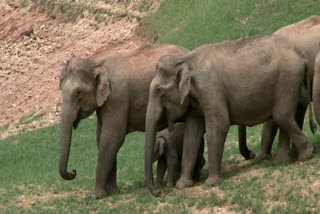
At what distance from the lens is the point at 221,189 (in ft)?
50.2

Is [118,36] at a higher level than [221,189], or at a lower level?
lower

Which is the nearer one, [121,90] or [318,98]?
[318,98]

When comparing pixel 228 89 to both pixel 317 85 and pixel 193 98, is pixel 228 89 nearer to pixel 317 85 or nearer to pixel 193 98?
pixel 193 98

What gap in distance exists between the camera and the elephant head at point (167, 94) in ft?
51.5

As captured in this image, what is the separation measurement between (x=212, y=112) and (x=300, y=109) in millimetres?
1776

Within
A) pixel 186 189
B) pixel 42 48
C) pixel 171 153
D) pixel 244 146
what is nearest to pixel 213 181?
pixel 186 189

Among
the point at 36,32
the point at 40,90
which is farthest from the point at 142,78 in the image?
the point at 36,32

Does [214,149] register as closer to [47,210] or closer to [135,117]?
[135,117]

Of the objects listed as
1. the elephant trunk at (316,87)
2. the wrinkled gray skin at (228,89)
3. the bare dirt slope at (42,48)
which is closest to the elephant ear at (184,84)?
the wrinkled gray skin at (228,89)

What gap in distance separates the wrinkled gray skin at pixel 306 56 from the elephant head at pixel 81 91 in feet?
9.22

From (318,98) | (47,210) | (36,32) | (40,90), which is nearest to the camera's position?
(318,98)

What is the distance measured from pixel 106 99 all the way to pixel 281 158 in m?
2.94

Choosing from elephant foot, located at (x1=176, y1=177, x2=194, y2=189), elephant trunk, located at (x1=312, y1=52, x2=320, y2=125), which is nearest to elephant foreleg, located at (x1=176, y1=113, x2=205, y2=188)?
elephant foot, located at (x1=176, y1=177, x2=194, y2=189)

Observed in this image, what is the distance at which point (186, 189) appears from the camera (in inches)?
623
